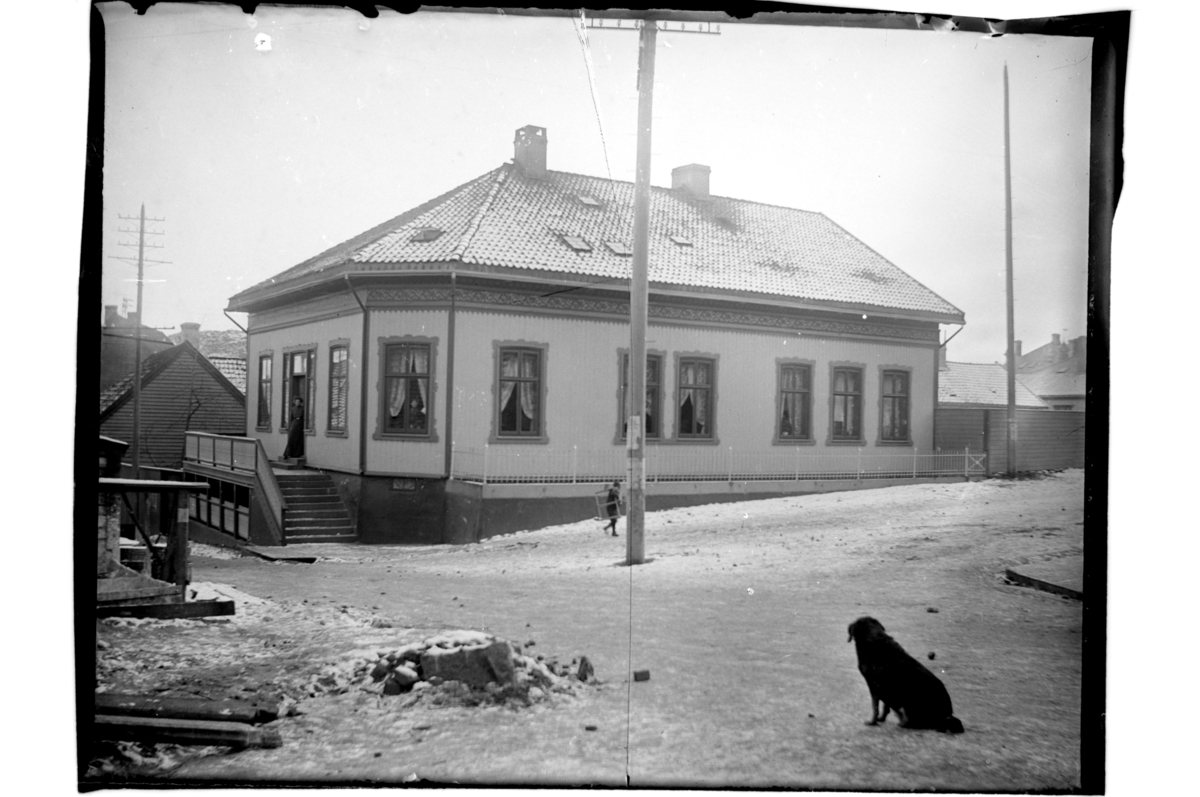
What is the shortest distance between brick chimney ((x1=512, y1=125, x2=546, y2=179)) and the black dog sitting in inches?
98.7

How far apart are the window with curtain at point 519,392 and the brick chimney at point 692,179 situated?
0.96m

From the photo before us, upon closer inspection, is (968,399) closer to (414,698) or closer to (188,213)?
(414,698)

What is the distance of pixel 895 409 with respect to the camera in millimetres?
4262

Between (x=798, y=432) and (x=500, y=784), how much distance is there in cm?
197

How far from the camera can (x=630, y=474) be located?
157 inches

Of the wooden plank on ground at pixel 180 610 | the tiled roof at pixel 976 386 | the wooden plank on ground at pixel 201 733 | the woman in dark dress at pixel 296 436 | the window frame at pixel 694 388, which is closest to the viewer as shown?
the wooden plank on ground at pixel 201 733

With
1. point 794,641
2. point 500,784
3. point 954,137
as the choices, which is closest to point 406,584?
point 500,784

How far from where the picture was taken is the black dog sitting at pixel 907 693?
373cm

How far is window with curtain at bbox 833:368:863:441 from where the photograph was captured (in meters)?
4.20

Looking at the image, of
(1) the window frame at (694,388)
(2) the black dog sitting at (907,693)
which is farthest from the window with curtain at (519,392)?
(2) the black dog sitting at (907,693)

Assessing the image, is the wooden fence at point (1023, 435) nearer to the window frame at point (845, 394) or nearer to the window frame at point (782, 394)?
the window frame at point (845, 394)

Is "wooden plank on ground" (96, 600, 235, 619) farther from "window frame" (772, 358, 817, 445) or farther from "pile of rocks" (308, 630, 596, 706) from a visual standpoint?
"window frame" (772, 358, 817, 445)

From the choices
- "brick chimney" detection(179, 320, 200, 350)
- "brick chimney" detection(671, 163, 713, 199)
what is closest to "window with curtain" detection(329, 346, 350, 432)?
"brick chimney" detection(179, 320, 200, 350)

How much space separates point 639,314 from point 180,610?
2.31 m
